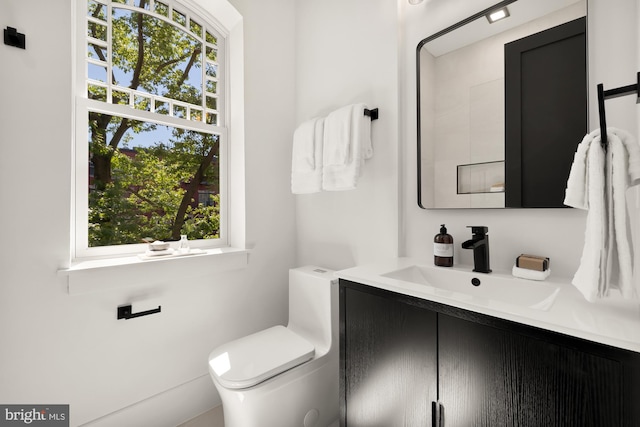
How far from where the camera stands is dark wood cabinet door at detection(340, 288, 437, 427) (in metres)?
0.88

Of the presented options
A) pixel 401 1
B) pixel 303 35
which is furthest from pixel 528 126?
pixel 303 35

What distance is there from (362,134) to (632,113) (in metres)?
0.95

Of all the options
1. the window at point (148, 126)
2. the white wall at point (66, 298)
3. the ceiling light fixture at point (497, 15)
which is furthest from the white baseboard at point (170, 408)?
the ceiling light fixture at point (497, 15)

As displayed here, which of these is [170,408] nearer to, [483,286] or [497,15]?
[483,286]

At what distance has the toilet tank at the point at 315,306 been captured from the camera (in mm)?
1422

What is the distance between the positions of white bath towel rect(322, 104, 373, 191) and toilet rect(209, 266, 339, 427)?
0.52m

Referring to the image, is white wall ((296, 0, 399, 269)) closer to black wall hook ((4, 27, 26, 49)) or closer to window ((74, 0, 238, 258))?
window ((74, 0, 238, 258))

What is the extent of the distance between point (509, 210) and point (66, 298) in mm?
1866

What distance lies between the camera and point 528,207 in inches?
42.4

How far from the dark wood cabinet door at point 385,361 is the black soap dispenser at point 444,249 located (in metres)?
0.38

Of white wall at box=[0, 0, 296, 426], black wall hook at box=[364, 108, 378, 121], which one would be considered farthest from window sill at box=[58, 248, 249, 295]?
black wall hook at box=[364, 108, 378, 121]

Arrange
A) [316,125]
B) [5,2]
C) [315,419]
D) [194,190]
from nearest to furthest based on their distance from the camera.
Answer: [5,2] < [315,419] < [316,125] < [194,190]

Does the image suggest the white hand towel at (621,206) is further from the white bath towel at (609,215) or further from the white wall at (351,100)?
the white wall at (351,100)

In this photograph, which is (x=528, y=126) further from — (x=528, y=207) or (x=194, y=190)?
(x=194, y=190)
